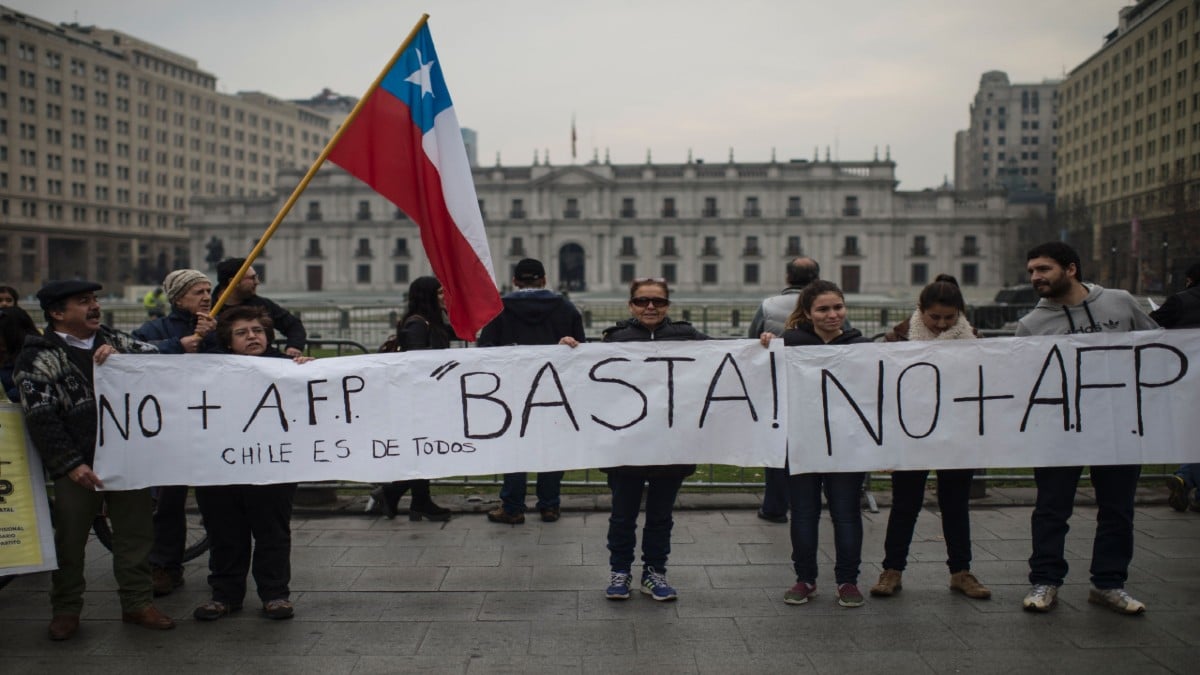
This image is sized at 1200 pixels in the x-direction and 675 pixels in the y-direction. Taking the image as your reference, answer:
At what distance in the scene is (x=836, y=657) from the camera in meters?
3.99

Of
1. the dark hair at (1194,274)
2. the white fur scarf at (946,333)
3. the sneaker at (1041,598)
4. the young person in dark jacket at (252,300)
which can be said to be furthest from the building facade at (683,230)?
the sneaker at (1041,598)

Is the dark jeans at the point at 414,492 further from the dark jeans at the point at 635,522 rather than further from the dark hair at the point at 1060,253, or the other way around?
the dark hair at the point at 1060,253

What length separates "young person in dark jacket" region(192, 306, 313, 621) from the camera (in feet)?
15.0

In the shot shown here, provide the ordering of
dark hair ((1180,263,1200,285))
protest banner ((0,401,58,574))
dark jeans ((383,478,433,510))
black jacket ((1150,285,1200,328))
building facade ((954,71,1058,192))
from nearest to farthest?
protest banner ((0,401,58,574)) < black jacket ((1150,285,1200,328)) < dark hair ((1180,263,1200,285)) < dark jeans ((383,478,433,510)) < building facade ((954,71,1058,192))

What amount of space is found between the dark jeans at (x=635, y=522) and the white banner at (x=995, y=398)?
2.69 feet

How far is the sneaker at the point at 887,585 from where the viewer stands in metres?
4.79

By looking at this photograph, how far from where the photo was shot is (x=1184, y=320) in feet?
18.1

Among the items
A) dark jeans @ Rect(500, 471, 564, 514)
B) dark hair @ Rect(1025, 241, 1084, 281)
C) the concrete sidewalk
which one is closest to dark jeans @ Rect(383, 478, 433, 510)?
the concrete sidewalk

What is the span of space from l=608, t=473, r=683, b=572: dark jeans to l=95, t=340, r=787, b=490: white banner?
152 mm

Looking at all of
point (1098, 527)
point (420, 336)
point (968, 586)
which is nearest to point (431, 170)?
point (420, 336)

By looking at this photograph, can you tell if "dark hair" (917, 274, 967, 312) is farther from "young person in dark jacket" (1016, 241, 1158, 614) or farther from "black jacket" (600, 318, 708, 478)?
"black jacket" (600, 318, 708, 478)

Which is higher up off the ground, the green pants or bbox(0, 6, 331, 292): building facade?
bbox(0, 6, 331, 292): building facade

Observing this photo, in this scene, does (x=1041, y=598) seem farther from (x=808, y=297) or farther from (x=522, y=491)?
(x=522, y=491)

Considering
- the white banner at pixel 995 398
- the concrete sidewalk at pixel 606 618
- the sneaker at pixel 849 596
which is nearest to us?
the concrete sidewalk at pixel 606 618
